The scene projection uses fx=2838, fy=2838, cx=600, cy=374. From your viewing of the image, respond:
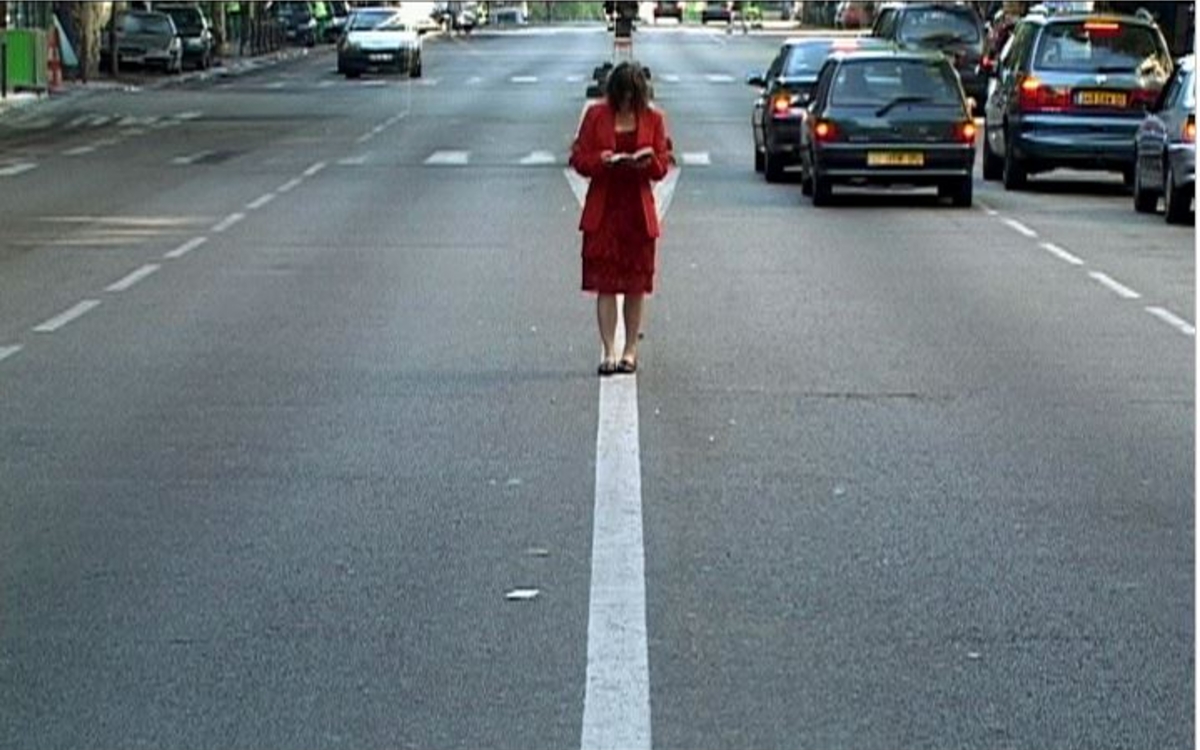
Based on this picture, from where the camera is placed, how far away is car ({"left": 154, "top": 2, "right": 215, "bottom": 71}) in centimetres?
7112

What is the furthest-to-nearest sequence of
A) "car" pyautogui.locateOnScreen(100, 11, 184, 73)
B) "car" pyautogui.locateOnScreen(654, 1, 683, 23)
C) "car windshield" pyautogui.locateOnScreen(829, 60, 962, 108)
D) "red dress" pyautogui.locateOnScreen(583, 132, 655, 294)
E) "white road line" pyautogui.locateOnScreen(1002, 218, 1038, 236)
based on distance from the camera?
"car" pyautogui.locateOnScreen(654, 1, 683, 23) → "car" pyautogui.locateOnScreen(100, 11, 184, 73) → "car windshield" pyautogui.locateOnScreen(829, 60, 962, 108) → "white road line" pyautogui.locateOnScreen(1002, 218, 1038, 236) → "red dress" pyautogui.locateOnScreen(583, 132, 655, 294)

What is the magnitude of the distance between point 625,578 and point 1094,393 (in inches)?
203

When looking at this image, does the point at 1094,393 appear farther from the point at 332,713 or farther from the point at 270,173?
the point at 270,173

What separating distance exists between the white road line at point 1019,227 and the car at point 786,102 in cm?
417

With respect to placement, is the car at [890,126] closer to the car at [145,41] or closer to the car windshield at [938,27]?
the car windshield at [938,27]

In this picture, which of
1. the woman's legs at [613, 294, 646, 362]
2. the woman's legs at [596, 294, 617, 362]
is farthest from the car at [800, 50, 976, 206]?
the woman's legs at [596, 294, 617, 362]

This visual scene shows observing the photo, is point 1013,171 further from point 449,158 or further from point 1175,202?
point 449,158

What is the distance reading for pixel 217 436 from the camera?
11984mm

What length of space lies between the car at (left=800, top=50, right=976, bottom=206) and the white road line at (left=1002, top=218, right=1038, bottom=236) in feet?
4.65

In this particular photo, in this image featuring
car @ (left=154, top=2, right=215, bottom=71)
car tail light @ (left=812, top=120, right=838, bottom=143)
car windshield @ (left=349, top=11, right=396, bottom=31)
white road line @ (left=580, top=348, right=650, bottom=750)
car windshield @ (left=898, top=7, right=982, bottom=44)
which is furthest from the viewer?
car @ (left=154, top=2, right=215, bottom=71)

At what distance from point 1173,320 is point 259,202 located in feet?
39.6

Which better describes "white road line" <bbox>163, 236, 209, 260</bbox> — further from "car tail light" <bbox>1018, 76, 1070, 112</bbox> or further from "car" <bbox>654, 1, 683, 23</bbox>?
"car" <bbox>654, 1, 683, 23</bbox>

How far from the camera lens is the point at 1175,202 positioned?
81.8ft

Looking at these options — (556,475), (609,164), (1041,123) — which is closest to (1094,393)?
(609,164)
